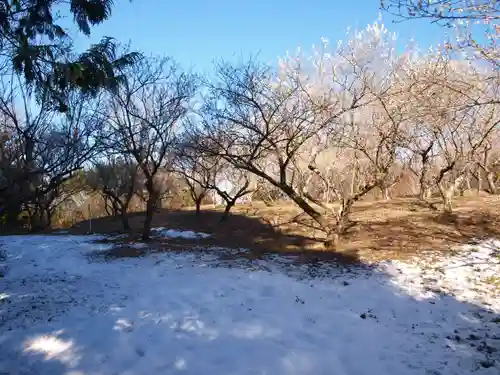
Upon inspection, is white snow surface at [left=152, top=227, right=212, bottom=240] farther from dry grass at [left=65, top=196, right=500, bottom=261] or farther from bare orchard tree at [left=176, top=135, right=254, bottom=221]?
bare orchard tree at [left=176, top=135, right=254, bottom=221]

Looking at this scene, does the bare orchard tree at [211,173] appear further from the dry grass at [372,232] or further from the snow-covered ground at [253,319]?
the snow-covered ground at [253,319]

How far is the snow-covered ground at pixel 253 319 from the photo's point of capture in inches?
170

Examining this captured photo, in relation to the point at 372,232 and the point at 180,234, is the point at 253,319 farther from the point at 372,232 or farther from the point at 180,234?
the point at 180,234

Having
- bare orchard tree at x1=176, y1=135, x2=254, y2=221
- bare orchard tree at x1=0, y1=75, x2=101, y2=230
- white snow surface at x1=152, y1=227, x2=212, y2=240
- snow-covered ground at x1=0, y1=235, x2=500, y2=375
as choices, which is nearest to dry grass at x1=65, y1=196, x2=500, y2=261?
white snow surface at x1=152, y1=227, x2=212, y2=240

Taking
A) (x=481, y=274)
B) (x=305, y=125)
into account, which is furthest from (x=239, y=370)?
(x=305, y=125)

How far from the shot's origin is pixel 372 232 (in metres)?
11.7

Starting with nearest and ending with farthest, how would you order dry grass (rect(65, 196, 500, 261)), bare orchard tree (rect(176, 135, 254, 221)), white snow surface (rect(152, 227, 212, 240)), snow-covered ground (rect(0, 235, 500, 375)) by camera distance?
snow-covered ground (rect(0, 235, 500, 375)), dry grass (rect(65, 196, 500, 261)), white snow surface (rect(152, 227, 212, 240)), bare orchard tree (rect(176, 135, 254, 221))

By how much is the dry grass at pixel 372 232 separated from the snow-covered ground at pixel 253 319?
1196 mm

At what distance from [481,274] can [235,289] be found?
456 centimetres

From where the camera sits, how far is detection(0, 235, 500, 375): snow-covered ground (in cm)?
432

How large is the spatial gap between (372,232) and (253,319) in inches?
276

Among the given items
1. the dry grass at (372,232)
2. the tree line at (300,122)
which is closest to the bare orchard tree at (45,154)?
the tree line at (300,122)

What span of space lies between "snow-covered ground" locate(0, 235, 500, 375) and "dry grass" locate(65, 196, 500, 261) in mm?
1196

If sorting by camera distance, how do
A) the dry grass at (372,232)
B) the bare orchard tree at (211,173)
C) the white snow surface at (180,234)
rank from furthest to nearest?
the bare orchard tree at (211,173) → the white snow surface at (180,234) → the dry grass at (372,232)
